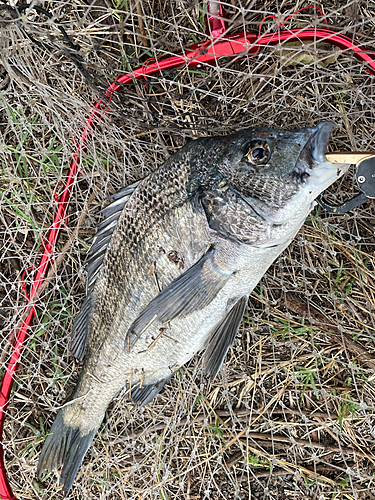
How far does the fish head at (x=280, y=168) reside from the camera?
1.58m

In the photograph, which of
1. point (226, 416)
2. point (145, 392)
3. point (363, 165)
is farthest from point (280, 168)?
point (226, 416)

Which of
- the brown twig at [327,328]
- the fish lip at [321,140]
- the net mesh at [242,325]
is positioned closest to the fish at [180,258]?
the fish lip at [321,140]

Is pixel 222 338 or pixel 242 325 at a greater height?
pixel 222 338

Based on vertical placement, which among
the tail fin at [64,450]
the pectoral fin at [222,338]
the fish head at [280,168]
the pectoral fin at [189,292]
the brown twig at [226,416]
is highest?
the fish head at [280,168]

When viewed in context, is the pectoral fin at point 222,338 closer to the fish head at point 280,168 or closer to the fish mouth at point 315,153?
the fish head at point 280,168

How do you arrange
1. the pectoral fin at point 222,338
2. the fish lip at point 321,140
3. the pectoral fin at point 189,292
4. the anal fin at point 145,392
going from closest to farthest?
the fish lip at point 321,140 < the pectoral fin at point 189,292 < the pectoral fin at point 222,338 < the anal fin at point 145,392

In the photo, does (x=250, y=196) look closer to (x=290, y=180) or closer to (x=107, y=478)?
(x=290, y=180)

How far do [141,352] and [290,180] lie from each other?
1191 mm

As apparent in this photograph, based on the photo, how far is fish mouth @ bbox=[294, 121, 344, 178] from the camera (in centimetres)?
156

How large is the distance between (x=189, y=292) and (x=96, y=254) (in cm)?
67

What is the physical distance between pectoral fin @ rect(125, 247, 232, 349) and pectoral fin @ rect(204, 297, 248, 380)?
27 centimetres

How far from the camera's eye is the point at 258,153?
1.67 meters

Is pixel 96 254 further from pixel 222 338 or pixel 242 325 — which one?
pixel 242 325

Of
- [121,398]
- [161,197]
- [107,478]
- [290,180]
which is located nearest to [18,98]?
[161,197]
